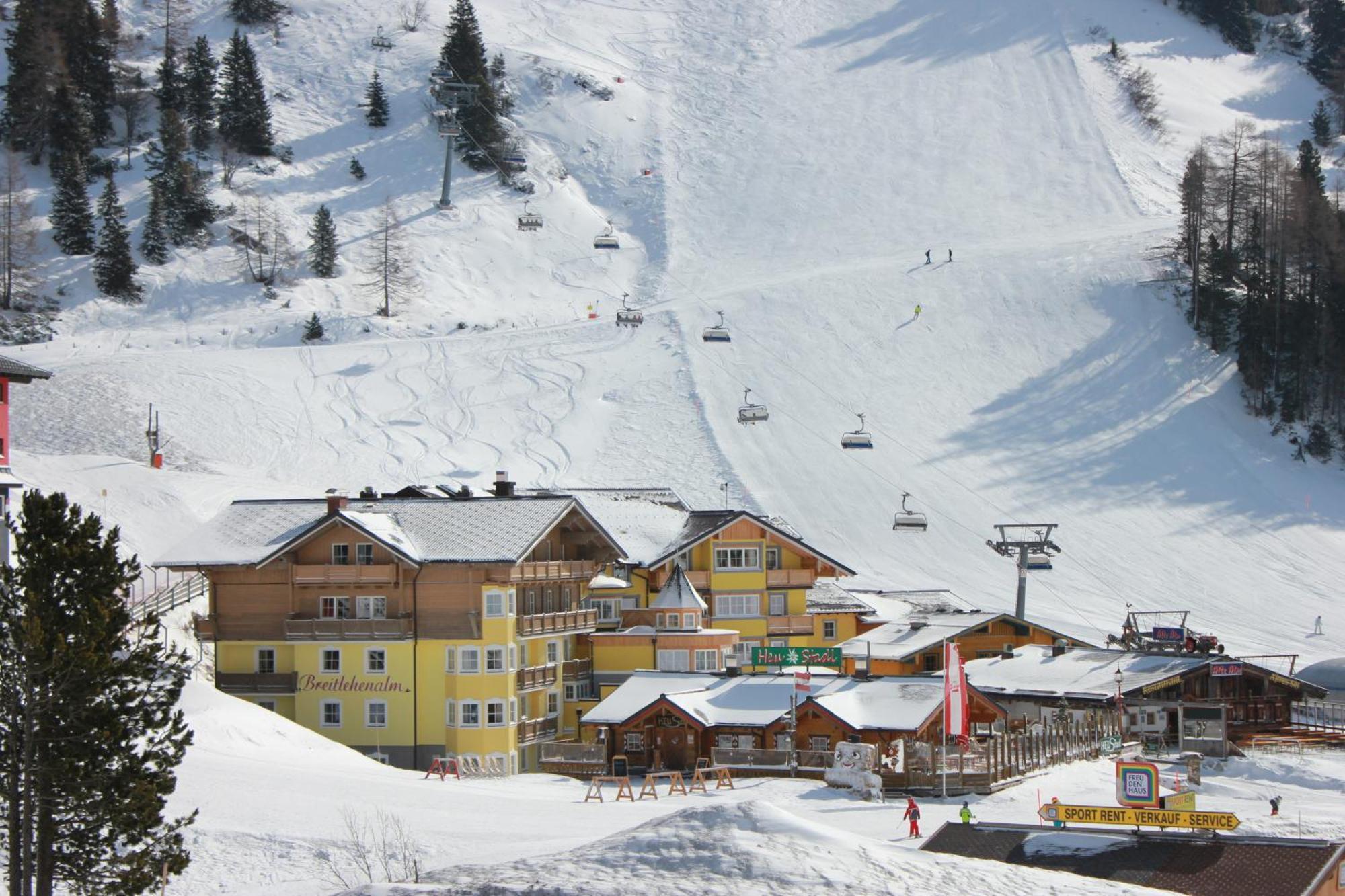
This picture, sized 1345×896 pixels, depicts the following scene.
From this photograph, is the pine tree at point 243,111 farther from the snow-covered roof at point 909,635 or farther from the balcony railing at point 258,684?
the balcony railing at point 258,684

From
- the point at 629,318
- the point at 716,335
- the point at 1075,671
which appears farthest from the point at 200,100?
the point at 1075,671

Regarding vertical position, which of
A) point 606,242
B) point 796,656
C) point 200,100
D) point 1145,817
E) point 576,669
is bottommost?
point 1145,817

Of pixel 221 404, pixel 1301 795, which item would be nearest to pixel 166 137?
pixel 221 404

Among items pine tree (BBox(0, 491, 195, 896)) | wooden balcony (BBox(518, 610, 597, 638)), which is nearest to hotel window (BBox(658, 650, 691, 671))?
wooden balcony (BBox(518, 610, 597, 638))

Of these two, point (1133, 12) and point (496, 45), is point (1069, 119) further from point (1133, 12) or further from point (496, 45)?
point (496, 45)

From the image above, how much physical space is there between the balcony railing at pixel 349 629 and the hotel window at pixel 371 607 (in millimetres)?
553

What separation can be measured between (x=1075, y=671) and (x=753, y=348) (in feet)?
136

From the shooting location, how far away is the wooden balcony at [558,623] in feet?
161

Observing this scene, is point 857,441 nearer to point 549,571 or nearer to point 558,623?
point 558,623

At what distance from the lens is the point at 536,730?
4966 cm

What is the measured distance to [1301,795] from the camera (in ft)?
138

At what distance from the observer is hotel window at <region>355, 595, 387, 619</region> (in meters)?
48.7

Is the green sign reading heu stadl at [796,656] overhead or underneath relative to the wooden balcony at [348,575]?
underneath

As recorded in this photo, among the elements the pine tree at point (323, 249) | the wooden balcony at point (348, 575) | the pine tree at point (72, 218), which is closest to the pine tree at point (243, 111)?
the pine tree at point (323, 249)
